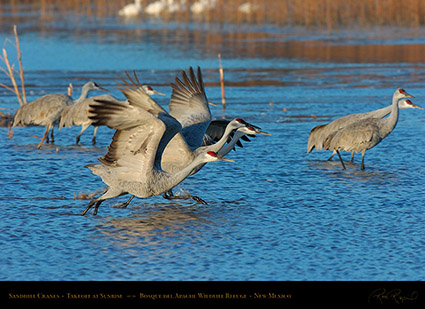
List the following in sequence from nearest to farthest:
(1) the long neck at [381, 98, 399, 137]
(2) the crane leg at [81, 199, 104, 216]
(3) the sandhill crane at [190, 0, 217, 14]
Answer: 1. (2) the crane leg at [81, 199, 104, 216]
2. (1) the long neck at [381, 98, 399, 137]
3. (3) the sandhill crane at [190, 0, 217, 14]

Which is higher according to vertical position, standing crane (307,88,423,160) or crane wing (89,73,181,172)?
crane wing (89,73,181,172)

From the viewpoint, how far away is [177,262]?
23.0 feet

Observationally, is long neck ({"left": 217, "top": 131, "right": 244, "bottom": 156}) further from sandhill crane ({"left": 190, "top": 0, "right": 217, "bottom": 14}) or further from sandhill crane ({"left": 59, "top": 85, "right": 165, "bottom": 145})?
sandhill crane ({"left": 190, "top": 0, "right": 217, "bottom": 14})

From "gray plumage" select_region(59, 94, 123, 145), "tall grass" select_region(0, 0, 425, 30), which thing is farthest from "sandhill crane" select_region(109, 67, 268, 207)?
"tall grass" select_region(0, 0, 425, 30)

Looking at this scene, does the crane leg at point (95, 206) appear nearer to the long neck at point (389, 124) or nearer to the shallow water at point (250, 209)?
the shallow water at point (250, 209)

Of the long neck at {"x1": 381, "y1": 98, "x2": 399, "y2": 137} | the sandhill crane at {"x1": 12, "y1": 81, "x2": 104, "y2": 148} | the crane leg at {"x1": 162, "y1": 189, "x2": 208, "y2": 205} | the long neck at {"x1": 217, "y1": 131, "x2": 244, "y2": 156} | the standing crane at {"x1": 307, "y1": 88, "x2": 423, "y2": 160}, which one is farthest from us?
the sandhill crane at {"x1": 12, "y1": 81, "x2": 104, "y2": 148}

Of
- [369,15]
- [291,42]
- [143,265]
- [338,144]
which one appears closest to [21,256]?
[143,265]

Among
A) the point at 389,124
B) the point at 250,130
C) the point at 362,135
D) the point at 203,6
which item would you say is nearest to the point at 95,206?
the point at 250,130

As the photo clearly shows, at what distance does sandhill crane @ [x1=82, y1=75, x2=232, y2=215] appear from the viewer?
8164 mm

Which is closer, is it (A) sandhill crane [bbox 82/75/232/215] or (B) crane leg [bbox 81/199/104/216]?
(A) sandhill crane [bbox 82/75/232/215]

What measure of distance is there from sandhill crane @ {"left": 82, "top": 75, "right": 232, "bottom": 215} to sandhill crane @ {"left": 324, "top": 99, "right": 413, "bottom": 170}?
3251mm
